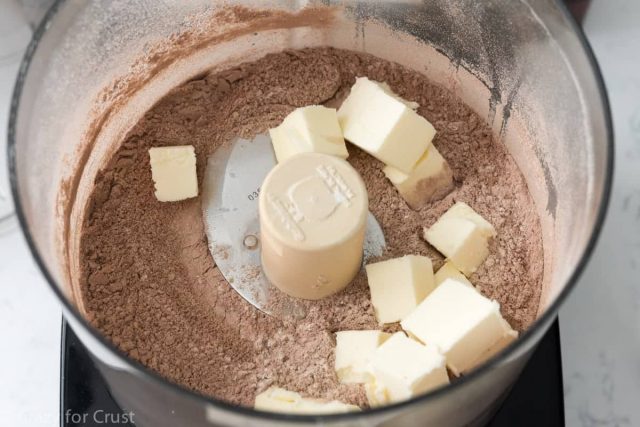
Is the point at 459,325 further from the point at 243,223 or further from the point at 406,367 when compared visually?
the point at 243,223

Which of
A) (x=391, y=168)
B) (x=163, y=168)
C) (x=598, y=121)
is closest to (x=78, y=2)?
(x=163, y=168)

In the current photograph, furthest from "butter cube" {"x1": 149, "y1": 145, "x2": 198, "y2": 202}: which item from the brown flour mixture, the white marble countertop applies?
the white marble countertop

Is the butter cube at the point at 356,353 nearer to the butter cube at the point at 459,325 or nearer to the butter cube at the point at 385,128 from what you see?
the butter cube at the point at 459,325

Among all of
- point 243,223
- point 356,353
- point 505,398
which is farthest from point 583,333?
point 243,223

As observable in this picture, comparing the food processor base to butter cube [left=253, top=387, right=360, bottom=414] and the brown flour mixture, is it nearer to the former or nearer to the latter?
the brown flour mixture

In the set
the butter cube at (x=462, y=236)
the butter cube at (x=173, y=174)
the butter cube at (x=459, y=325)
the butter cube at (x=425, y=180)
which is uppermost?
the butter cube at (x=173, y=174)

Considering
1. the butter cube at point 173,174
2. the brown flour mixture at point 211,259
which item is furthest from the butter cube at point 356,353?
the butter cube at point 173,174

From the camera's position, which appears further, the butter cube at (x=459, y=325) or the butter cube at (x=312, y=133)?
the butter cube at (x=312, y=133)
